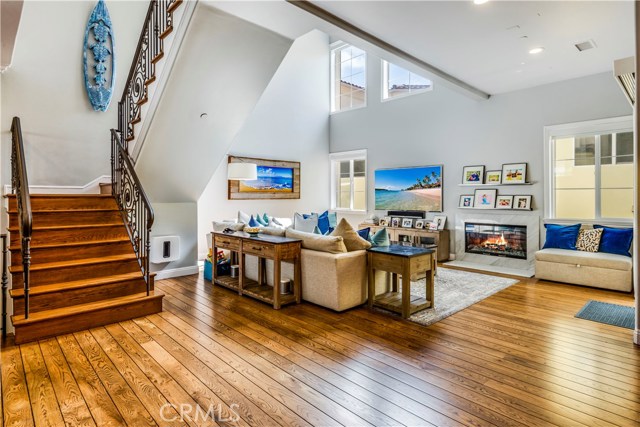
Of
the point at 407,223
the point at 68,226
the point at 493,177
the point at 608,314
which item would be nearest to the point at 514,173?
the point at 493,177

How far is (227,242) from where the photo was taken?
488 centimetres

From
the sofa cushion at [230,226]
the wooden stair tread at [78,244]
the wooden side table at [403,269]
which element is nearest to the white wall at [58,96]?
the wooden stair tread at [78,244]

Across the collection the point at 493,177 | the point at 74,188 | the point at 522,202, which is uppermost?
the point at 493,177

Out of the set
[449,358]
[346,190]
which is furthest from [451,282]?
[346,190]

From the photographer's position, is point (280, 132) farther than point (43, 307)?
Yes

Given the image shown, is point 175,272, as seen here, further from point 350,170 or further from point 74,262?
point 350,170

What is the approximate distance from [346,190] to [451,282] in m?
4.49

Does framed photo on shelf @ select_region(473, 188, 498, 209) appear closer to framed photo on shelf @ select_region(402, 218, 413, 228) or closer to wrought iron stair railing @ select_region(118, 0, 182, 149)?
framed photo on shelf @ select_region(402, 218, 413, 228)

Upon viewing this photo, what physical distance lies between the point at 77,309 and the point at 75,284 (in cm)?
31

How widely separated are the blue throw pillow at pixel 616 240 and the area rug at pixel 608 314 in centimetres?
127

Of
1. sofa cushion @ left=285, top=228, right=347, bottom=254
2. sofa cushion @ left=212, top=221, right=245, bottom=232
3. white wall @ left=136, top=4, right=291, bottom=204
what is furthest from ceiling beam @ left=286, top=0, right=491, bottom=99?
sofa cushion @ left=212, top=221, right=245, bottom=232

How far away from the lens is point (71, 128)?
5.29 metres

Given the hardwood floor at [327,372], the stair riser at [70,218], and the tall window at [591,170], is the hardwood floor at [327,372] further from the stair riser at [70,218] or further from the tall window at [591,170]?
the tall window at [591,170]

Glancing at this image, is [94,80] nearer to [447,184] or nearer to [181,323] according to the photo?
[181,323]
